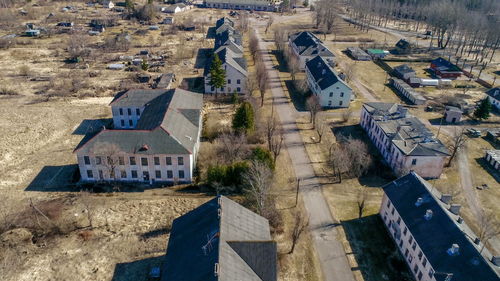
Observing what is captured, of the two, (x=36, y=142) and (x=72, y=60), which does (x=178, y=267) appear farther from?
(x=72, y=60)

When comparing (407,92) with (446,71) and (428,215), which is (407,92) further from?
(428,215)

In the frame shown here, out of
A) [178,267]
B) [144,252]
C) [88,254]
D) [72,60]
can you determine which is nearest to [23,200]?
[88,254]

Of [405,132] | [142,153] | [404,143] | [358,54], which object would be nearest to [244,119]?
[142,153]

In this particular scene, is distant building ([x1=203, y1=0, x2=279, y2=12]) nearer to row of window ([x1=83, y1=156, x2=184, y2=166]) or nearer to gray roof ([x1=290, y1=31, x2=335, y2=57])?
gray roof ([x1=290, y1=31, x2=335, y2=57])

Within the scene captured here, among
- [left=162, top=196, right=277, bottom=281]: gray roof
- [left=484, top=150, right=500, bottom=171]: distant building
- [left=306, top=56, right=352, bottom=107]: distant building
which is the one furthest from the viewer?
[left=306, top=56, right=352, bottom=107]: distant building

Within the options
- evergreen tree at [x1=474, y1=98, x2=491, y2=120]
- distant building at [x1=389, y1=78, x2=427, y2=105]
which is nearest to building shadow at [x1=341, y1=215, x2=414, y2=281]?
evergreen tree at [x1=474, y1=98, x2=491, y2=120]

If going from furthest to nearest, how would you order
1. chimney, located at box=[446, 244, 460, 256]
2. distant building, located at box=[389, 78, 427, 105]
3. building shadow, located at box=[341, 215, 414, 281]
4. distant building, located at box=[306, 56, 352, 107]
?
distant building, located at box=[389, 78, 427, 105]
distant building, located at box=[306, 56, 352, 107]
building shadow, located at box=[341, 215, 414, 281]
chimney, located at box=[446, 244, 460, 256]
